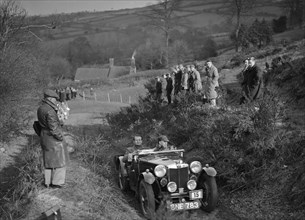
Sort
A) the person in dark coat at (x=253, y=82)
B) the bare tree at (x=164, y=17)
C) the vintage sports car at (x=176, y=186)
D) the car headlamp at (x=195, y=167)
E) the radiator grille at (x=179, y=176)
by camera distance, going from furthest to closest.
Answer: the bare tree at (x=164, y=17) < the person in dark coat at (x=253, y=82) < the car headlamp at (x=195, y=167) < the radiator grille at (x=179, y=176) < the vintage sports car at (x=176, y=186)

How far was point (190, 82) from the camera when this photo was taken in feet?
52.1

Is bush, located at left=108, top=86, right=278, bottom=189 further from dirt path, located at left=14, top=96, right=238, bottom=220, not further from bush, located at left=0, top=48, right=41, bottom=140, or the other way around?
bush, located at left=0, top=48, right=41, bottom=140

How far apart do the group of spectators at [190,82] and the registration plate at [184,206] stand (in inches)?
201

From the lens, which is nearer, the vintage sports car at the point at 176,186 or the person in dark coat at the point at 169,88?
the vintage sports car at the point at 176,186

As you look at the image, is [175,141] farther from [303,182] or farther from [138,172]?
[303,182]

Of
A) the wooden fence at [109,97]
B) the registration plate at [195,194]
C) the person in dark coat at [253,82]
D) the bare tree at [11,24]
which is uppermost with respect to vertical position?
the bare tree at [11,24]

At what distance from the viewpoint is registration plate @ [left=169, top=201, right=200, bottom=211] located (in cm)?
770

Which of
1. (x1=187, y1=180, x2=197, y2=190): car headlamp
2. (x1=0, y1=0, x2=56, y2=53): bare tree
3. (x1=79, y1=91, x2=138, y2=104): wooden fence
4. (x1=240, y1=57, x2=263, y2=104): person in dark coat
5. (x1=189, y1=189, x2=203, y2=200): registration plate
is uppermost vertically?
(x1=0, y1=0, x2=56, y2=53): bare tree

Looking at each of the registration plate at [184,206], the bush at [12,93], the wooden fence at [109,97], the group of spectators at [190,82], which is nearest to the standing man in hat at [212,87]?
the group of spectators at [190,82]

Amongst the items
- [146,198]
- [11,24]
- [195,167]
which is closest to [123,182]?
[146,198]

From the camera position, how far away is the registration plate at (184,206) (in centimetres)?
770

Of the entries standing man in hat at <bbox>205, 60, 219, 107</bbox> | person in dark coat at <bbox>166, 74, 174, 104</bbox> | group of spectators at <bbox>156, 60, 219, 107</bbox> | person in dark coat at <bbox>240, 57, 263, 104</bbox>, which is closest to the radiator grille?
person in dark coat at <bbox>240, 57, 263, 104</bbox>

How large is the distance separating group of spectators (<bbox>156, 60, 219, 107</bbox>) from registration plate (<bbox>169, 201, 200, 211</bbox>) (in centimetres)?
511

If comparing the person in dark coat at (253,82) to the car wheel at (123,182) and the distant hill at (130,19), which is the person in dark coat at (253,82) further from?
the distant hill at (130,19)
